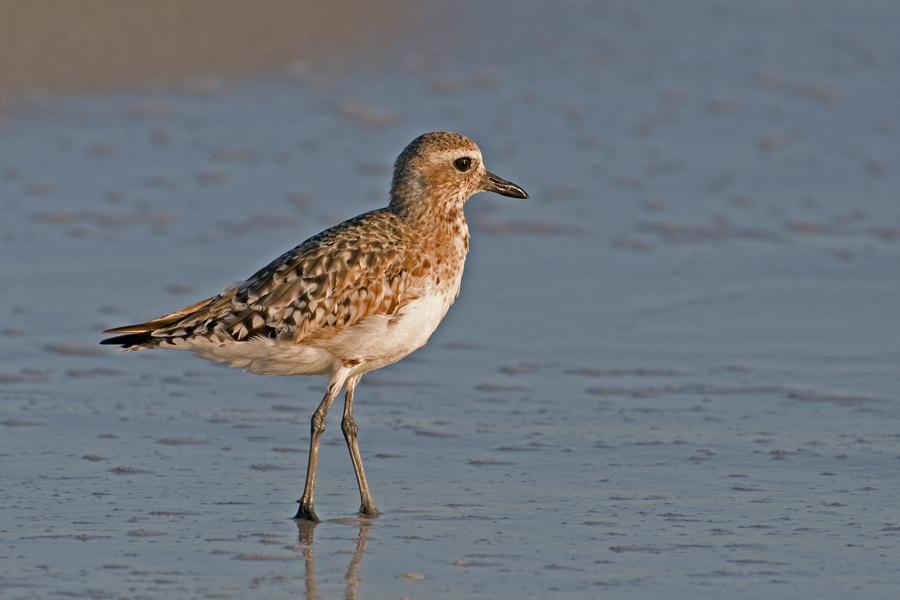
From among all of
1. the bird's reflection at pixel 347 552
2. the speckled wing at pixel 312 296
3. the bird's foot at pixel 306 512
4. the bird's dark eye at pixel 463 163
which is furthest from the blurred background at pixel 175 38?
the bird's reflection at pixel 347 552

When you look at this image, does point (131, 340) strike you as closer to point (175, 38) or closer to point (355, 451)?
point (355, 451)

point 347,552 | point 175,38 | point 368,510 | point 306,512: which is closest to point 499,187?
point 368,510

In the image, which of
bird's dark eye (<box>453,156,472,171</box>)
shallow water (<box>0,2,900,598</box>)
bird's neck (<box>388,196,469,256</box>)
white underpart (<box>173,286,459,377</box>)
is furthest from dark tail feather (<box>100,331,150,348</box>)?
bird's dark eye (<box>453,156,472,171</box>)

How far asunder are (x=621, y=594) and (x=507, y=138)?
9.72 m

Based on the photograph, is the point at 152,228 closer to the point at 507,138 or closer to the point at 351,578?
the point at 507,138

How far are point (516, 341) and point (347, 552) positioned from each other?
12.6 feet

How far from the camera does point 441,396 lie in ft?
29.2

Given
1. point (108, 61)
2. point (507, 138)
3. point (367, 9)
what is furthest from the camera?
point (367, 9)

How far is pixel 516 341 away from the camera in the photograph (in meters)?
10.0

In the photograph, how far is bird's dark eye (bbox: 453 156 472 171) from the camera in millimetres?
7527

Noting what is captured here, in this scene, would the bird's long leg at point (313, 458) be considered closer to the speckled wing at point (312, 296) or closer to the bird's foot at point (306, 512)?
the bird's foot at point (306, 512)

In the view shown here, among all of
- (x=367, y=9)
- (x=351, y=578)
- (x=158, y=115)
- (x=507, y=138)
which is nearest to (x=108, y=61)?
(x=158, y=115)

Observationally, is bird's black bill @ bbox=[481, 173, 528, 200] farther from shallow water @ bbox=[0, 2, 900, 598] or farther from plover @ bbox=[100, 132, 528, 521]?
shallow water @ bbox=[0, 2, 900, 598]

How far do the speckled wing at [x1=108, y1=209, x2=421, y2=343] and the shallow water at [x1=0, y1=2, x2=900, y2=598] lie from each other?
2.86ft
